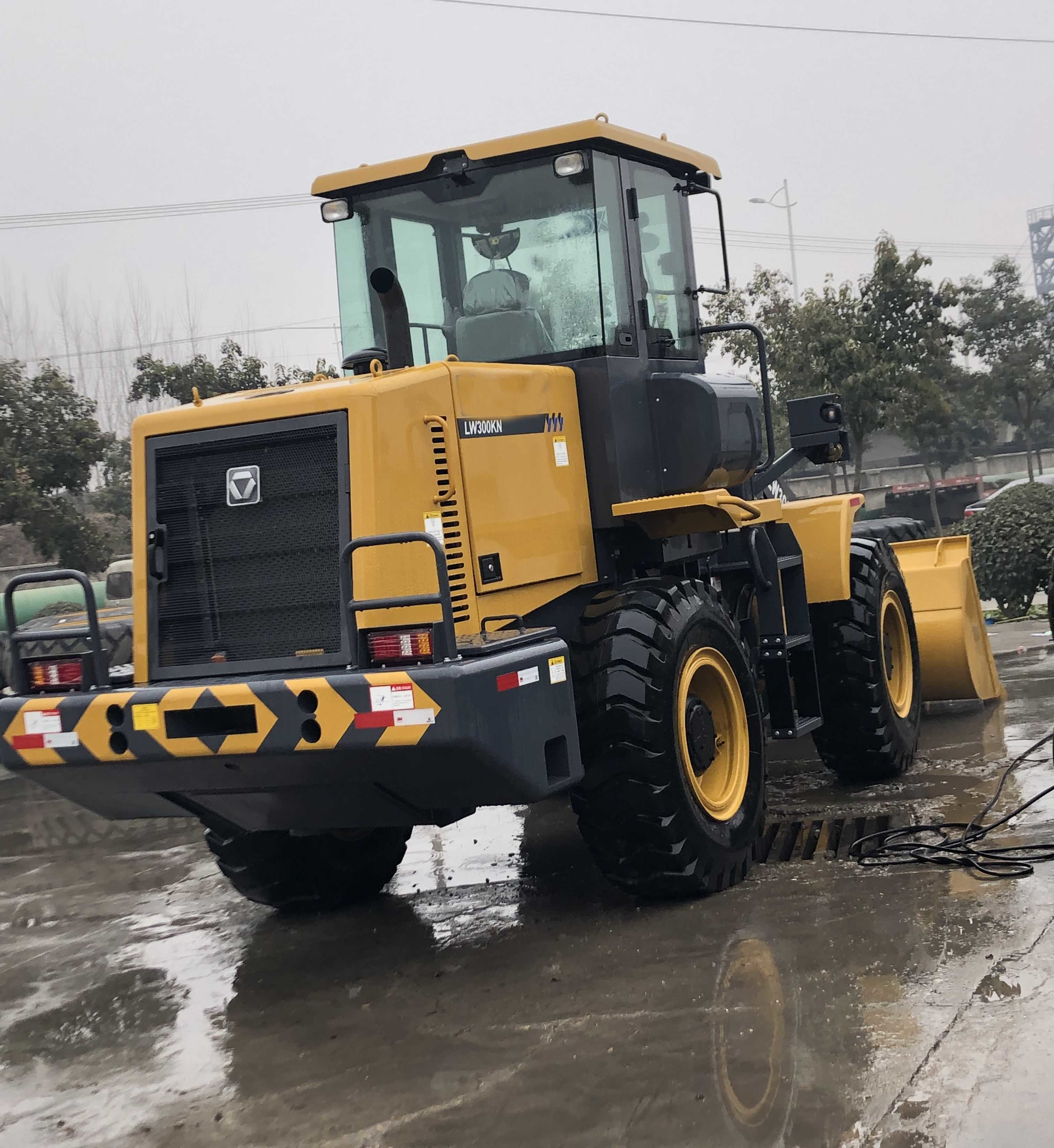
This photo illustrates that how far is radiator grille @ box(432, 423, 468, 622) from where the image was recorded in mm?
5199

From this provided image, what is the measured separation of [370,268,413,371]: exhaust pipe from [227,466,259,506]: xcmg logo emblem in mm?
812

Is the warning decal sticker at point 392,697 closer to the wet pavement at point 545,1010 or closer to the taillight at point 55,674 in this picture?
the wet pavement at point 545,1010

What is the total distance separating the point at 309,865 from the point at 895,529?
6269 millimetres

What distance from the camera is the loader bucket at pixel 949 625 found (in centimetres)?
916

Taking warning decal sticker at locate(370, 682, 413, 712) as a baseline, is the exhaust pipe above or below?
above

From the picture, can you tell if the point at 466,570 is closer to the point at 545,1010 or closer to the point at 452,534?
the point at 452,534

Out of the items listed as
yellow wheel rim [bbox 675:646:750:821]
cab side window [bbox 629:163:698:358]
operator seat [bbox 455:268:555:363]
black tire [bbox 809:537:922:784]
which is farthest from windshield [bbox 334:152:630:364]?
black tire [bbox 809:537:922:784]

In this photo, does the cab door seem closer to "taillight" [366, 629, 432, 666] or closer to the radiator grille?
the radiator grille

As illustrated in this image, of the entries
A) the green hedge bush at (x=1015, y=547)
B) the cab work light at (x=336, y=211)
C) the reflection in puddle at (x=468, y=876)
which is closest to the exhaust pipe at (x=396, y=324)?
the cab work light at (x=336, y=211)

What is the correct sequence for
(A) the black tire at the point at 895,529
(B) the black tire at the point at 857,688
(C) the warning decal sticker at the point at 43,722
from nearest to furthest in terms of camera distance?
(C) the warning decal sticker at the point at 43,722 → (B) the black tire at the point at 857,688 → (A) the black tire at the point at 895,529

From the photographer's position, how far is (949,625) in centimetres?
916

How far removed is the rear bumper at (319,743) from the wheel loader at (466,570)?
0.01 m

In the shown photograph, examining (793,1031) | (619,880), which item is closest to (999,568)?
(619,880)

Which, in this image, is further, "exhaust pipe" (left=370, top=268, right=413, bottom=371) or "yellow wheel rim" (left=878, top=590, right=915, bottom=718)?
"yellow wheel rim" (left=878, top=590, right=915, bottom=718)
